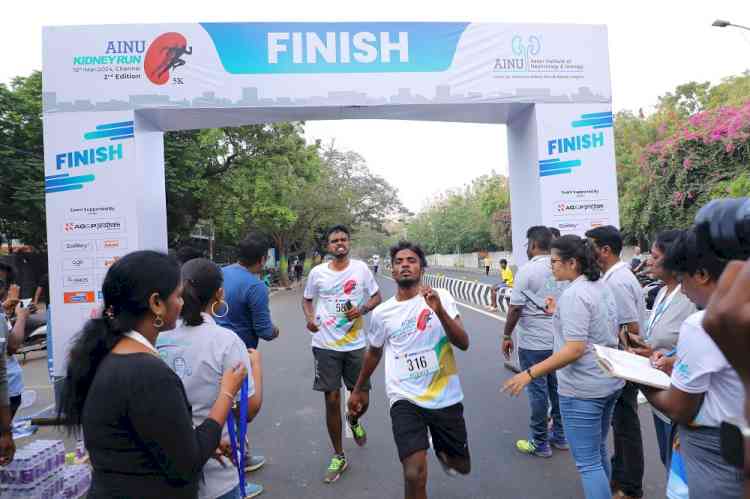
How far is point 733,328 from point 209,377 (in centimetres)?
186

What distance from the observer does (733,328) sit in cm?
88

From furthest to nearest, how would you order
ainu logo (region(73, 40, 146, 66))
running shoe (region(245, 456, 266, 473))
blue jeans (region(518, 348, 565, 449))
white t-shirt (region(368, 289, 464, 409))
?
1. ainu logo (region(73, 40, 146, 66))
2. blue jeans (region(518, 348, 565, 449))
3. running shoe (region(245, 456, 266, 473))
4. white t-shirt (region(368, 289, 464, 409))

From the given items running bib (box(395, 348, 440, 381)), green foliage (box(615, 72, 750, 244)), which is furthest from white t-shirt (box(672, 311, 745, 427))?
green foliage (box(615, 72, 750, 244))

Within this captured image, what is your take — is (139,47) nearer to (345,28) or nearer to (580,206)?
(345,28)

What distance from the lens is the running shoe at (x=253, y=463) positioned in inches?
159

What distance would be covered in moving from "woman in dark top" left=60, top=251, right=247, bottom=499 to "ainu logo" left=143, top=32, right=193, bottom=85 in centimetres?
456

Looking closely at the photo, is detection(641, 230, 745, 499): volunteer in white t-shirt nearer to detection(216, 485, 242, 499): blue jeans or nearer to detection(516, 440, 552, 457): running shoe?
detection(216, 485, 242, 499): blue jeans

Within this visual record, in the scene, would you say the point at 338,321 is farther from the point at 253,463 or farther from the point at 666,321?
the point at 666,321

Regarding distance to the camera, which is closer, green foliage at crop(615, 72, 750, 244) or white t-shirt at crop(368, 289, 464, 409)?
white t-shirt at crop(368, 289, 464, 409)

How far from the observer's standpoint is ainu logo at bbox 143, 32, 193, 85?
5.50m

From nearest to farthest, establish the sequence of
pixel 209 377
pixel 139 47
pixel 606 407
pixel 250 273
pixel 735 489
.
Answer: pixel 735 489
pixel 209 377
pixel 606 407
pixel 250 273
pixel 139 47

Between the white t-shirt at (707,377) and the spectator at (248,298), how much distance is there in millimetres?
2654

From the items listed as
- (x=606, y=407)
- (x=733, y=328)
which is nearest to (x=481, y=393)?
(x=606, y=407)

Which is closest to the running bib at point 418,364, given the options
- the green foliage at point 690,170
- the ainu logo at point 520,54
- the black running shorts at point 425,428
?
the black running shorts at point 425,428
